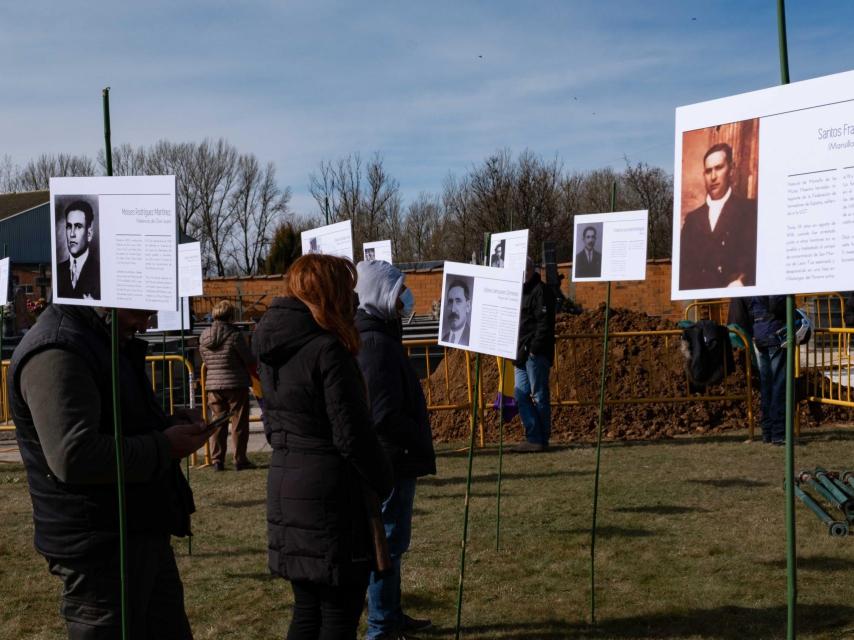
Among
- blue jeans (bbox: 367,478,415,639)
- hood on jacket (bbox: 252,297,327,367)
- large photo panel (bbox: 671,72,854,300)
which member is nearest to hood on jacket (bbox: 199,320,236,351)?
blue jeans (bbox: 367,478,415,639)

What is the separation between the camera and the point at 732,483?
8.82 metres

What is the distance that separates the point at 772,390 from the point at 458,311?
6087 mm

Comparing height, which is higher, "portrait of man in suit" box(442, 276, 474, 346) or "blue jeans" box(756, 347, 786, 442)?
"portrait of man in suit" box(442, 276, 474, 346)

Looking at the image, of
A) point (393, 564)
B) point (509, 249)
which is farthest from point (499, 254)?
point (393, 564)

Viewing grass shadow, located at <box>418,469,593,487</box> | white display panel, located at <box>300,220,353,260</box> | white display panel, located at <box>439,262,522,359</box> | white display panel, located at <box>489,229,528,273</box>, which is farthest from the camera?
grass shadow, located at <box>418,469,593,487</box>

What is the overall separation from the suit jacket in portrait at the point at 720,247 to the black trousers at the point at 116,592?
6.46 ft

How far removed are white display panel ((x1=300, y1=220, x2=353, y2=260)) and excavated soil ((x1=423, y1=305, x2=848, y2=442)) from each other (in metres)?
6.03

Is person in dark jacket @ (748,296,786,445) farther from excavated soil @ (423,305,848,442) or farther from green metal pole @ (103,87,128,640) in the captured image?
green metal pole @ (103,87,128,640)

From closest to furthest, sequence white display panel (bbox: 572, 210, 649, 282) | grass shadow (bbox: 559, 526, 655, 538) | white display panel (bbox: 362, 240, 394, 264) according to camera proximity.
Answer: white display panel (bbox: 572, 210, 649, 282) → white display panel (bbox: 362, 240, 394, 264) → grass shadow (bbox: 559, 526, 655, 538)

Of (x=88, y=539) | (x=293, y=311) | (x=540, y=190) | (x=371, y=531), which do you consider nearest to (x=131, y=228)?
(x=293, y=311)

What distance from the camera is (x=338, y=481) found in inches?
140

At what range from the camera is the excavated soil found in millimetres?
12289

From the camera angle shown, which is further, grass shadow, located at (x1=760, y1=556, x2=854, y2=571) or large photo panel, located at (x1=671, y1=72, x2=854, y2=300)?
grass shadow, located at (x1=760, y1=556, x2=854, y2=571)

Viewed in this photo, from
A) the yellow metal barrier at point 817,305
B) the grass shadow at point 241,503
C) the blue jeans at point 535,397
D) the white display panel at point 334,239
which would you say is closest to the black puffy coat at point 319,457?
the white display panel at point 334,239
